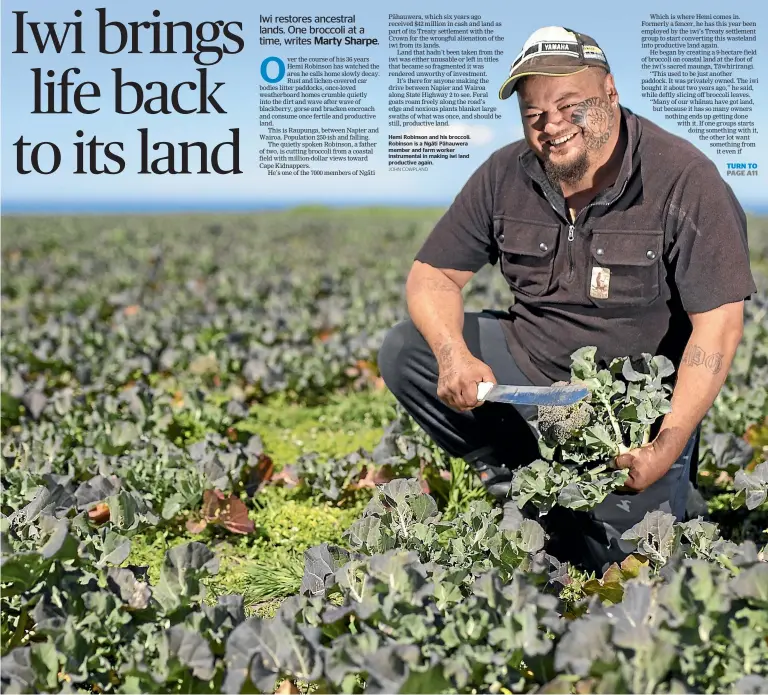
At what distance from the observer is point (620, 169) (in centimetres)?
341

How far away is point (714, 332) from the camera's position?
3166mm

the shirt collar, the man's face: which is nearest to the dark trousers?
the shirt collar

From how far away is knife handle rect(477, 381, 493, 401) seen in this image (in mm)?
3332

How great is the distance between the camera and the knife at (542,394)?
307 cm

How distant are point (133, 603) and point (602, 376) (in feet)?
5.29

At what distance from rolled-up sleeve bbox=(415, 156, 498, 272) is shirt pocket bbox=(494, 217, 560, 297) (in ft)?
0.30

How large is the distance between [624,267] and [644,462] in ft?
2.45

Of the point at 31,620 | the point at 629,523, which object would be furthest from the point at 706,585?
the point at 31,620

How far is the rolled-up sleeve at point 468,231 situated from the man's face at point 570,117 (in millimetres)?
398

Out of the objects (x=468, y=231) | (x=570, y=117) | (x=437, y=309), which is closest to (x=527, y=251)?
(x=468, y=231)

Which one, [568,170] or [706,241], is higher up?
[568,170]

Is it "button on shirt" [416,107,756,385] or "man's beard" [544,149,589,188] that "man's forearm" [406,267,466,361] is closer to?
"button on shirt" [416,107,756,385]

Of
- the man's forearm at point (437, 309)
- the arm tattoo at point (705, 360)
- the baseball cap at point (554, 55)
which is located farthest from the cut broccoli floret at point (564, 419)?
the baseball cap at point (554, 55)

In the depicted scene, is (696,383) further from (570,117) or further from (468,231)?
(468,231)
